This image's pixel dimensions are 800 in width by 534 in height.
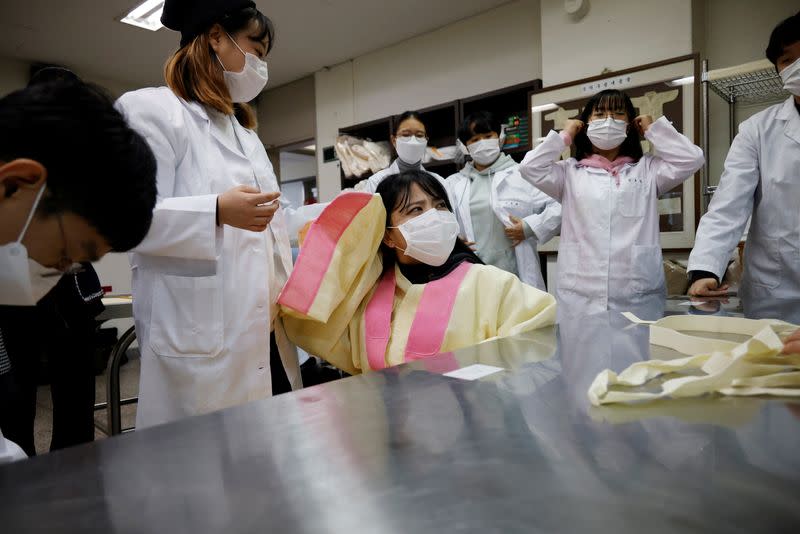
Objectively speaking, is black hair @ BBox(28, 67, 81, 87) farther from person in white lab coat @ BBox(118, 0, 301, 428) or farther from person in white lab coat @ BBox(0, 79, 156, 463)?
person in white lab coat @ BBox(118, 0, 301, 428)

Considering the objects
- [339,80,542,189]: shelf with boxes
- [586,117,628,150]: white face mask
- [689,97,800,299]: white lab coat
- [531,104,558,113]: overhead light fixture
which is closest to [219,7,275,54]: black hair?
[586,117,628,150]: white face mask

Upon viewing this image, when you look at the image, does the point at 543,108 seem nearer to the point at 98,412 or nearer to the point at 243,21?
the point at 243,21

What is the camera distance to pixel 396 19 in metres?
4.17

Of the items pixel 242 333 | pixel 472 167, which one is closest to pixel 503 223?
pixel 472 167

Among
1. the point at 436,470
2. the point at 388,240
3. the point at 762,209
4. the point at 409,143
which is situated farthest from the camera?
the point at 409,143

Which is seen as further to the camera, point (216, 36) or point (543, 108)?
point (543, 108)

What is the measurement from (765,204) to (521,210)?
1.16 metres

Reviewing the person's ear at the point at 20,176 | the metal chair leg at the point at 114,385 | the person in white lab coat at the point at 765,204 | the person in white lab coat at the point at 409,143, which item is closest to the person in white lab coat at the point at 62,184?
the person's ear at the point at 20,176

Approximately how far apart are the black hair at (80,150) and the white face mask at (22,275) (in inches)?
1.2

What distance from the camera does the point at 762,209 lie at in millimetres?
1775

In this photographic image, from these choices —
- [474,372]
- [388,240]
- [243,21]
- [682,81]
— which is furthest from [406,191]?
[682,81]

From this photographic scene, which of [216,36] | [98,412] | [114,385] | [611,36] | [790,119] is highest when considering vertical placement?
[611,36]

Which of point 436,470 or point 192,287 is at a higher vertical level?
point 192,287

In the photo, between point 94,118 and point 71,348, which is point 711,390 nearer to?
point 94,118
